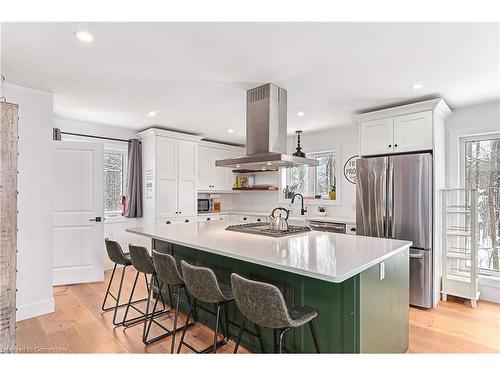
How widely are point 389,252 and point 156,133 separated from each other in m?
3.94

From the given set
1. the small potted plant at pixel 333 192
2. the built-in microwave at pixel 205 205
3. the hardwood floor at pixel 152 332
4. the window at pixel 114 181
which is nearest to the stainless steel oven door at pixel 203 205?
the built-in microwave at pixel 205 205

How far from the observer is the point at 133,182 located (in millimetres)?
4918

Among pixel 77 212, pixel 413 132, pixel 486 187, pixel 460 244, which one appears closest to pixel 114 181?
pixel 77 212

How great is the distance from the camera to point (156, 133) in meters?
4.76

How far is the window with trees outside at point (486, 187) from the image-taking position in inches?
140

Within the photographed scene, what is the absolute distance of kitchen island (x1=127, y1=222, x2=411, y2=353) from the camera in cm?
174

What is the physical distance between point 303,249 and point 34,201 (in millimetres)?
2815

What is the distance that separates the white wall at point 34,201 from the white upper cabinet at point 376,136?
3.73m

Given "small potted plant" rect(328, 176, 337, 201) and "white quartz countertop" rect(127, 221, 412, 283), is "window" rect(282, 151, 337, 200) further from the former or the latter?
"white quartz countertop" rect(127, 221, 412, 283)

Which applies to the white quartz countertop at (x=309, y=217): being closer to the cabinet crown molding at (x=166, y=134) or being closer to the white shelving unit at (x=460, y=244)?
the white shelving unit at (x=460, y=244)

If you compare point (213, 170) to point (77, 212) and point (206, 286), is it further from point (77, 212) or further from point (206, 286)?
point (206, 286)

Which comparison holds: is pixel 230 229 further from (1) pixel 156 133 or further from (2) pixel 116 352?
(1) pixel 156 133

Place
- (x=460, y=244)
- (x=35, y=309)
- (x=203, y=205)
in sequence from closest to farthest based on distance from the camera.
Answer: (x=35, y=309)
(x=460, y=244)
(x=203, y=205)
